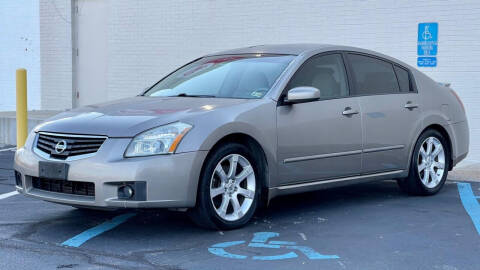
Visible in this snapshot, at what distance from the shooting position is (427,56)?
37.4ft

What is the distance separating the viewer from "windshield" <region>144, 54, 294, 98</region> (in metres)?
6.70

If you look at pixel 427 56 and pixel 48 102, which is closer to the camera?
pixel 427 56

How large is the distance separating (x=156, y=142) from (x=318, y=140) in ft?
5.42

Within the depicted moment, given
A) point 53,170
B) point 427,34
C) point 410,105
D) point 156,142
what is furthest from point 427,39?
point 53,170

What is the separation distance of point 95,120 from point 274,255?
67.9 inches

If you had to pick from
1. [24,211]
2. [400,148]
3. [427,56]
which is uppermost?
[427,56]

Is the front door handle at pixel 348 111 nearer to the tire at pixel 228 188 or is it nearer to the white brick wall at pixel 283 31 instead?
the tire at pixel 228 188

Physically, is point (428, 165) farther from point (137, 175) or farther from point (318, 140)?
point (137, 175)

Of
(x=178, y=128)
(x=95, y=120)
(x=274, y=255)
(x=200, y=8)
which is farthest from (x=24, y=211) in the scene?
(x=200, y=8)

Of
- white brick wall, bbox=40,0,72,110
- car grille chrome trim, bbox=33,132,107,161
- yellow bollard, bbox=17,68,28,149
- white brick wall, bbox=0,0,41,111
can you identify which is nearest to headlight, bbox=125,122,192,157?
car grille chrome trim, bbox=33,132,107,161

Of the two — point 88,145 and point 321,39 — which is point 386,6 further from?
point 88,145

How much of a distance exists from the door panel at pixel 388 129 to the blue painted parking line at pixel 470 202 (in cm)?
71

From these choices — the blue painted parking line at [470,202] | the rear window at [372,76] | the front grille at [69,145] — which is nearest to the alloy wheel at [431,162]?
the blue painted parking line at [470,202]

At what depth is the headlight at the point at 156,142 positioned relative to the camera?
562cm
